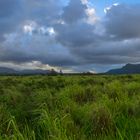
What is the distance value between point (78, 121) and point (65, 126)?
3.90 feet

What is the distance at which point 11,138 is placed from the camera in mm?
7098

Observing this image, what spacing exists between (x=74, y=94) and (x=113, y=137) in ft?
22.8

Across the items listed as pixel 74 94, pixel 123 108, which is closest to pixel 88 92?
pixel 74 94

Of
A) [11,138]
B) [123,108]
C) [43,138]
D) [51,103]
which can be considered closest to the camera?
[11,138]

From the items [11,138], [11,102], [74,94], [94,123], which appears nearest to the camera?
[11,138]

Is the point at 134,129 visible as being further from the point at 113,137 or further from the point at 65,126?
the point at 65,126

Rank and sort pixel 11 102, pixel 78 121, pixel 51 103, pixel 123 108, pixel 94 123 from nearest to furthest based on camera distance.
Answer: pixel 94 123 → pixel 78 121 → pixel 123 108 → pixel 51 103 → pixel 11 102

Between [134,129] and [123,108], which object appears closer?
[134,129]

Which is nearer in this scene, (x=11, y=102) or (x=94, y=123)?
(x=94, y=123)

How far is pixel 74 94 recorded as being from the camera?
14.1 meters

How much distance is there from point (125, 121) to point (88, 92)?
626cm

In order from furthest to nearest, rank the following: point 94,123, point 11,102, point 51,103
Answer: point 11,102
point 51,103
point 94,123

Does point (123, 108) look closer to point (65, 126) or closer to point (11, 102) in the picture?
point (65, 126)

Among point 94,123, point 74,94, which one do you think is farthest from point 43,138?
point 74,94
